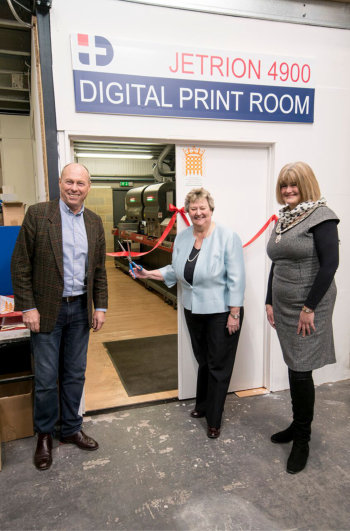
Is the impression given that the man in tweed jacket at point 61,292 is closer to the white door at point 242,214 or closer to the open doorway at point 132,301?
the open doorway at point 132,301

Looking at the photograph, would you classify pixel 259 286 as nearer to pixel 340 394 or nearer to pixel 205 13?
pixel 340 394

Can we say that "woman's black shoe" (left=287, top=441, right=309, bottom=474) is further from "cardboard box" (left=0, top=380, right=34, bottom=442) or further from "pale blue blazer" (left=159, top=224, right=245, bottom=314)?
"cardboard box" (left=0, top=380, right=34, bottom=442)

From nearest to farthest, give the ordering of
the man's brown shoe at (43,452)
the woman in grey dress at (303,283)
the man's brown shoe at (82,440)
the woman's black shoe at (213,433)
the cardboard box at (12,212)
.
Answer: the woman in grey dress at (303,283) → the man's brown shoe at (43,452) → the man's brown shoe at (82,440) → the woman's black shoe at (213,433) → the cardboard box at (12,212)

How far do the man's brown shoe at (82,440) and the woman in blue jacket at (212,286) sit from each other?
0.75 meters

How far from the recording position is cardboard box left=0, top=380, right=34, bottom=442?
237cm

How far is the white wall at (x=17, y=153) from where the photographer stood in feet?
18.2

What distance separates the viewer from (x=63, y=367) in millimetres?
2344

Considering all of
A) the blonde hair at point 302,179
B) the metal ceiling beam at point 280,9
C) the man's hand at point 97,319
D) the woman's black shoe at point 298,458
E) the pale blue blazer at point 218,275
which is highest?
the metal ceiling beam at point 280,9

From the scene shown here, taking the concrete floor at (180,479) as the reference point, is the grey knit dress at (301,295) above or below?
above

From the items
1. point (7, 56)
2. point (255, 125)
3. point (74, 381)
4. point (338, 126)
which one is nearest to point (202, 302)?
point (74, 381)

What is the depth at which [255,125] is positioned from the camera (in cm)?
275

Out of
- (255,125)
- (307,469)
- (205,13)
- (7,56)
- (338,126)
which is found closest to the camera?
(307,469)

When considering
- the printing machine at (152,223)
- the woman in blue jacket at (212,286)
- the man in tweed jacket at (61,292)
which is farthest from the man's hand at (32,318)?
the printing machine at (152,223)

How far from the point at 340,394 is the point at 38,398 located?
7.43 feet
